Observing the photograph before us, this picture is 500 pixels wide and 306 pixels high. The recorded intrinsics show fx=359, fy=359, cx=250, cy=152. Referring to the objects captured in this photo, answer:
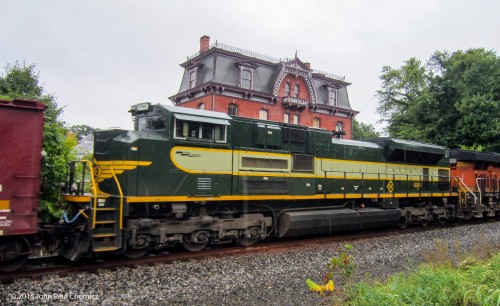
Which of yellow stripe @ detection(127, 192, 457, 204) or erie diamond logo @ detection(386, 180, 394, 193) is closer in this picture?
yellow stripe @ detection(127, 192, 457, 204)

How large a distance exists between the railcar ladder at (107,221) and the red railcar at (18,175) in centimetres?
108

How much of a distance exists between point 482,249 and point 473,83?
2198 centimetres

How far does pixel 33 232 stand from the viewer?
6.49 meters

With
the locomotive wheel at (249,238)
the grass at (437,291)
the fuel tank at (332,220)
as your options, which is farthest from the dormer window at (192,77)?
the grass at (437,291)

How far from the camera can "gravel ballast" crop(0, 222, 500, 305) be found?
5.58 m

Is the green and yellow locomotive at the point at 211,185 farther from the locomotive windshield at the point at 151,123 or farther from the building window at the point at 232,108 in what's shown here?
the building window at the point at 232,108

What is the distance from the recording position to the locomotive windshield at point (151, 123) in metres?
8.61

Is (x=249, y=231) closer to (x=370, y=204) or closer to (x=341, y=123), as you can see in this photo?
(x=370, y=204)

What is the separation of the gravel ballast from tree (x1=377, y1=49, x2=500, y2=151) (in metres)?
19.9

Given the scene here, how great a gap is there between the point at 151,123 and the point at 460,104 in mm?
24060

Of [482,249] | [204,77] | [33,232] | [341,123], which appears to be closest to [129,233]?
[33,232]

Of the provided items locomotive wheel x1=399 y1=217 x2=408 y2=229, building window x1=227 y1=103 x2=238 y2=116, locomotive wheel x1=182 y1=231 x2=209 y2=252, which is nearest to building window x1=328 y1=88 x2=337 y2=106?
building window x1=227 y1=103 x2=238 y2=116

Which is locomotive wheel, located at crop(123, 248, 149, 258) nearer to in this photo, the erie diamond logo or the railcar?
the erie diamond logo

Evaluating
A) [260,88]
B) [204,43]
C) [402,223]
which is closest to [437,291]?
[402,223]
